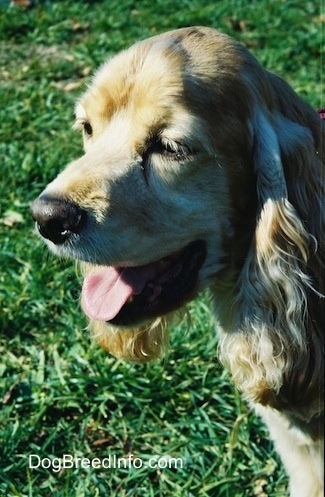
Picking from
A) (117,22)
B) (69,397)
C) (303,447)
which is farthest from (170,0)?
(303,447)

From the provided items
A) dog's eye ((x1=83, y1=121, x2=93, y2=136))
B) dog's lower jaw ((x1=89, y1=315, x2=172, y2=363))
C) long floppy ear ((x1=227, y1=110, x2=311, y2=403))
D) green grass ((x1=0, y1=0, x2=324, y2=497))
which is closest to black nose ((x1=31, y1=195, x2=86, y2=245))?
dog's eye ((x1=83, y1=121, x2=93, y2=136))

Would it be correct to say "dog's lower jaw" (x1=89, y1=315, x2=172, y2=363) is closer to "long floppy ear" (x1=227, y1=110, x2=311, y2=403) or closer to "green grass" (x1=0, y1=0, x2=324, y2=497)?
"green grass" (x1=0, y1=0, x2=324, y2=497)

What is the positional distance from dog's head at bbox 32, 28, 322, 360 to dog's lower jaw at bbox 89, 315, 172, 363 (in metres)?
0.46

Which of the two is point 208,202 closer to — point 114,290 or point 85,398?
point 114,290

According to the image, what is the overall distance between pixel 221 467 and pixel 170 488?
0.26 m

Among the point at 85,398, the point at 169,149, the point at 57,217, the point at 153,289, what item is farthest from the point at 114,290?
the point at 85,398

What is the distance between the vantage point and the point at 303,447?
3.20m

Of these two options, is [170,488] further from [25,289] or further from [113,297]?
[25,289]

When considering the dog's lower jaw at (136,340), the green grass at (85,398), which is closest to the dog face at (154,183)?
the dog's lower jaw at (136,340)

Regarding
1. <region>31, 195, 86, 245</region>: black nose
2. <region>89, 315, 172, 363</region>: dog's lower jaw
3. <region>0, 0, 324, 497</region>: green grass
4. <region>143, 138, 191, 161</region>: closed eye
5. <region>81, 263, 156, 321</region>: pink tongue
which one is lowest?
<region>0, 0, 324, 497</region>: green grass

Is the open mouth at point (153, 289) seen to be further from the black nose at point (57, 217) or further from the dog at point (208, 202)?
the black nose at point (57, 217)

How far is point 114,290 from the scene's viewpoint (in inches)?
120

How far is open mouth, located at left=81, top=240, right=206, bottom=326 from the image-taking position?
2998 mm

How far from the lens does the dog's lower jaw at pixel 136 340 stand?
138 inches
